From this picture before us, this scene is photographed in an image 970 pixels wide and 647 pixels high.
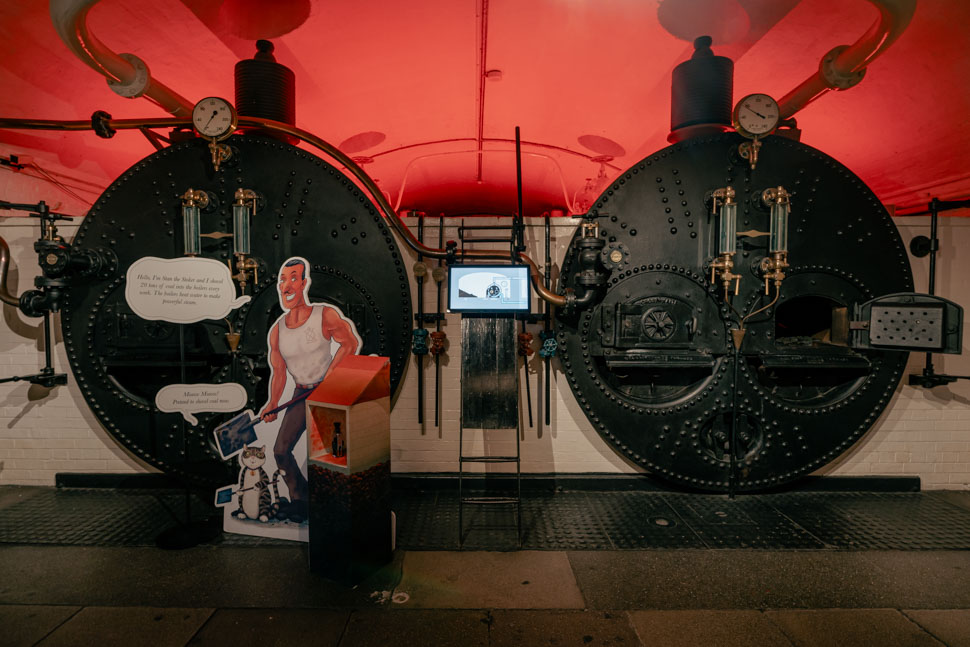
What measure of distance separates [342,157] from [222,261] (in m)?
1.42


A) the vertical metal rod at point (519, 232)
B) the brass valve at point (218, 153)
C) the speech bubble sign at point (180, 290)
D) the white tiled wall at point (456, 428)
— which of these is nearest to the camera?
the speech bubble sign at point (180, 290)

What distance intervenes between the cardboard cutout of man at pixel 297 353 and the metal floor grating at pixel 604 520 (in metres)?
0.59

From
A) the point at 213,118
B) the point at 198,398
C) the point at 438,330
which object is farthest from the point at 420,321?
the point at 213,118

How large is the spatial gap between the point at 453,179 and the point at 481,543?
599 centimetres

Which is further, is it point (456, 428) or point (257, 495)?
point (456, 428)

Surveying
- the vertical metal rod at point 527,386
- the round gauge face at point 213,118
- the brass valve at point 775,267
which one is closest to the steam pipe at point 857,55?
the brass valve at point 775,267

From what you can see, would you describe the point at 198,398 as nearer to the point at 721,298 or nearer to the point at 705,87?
the point at 721,298

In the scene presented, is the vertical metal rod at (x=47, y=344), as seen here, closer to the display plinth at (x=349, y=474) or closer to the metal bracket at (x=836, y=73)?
the display plinth at (x=349, y=474)

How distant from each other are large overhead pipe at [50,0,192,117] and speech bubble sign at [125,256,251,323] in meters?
1.77

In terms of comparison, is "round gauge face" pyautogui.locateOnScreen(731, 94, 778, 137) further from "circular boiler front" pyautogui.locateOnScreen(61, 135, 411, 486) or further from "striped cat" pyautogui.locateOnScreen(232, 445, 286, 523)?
"striped cat" pyautogui.locateOnScreen(232, 445, 286, 523)


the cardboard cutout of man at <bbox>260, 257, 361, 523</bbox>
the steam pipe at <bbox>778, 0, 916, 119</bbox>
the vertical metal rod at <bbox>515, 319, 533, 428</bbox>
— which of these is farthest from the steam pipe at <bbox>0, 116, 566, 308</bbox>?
the steam pipe at <bbox>778, 0, 916, 119</bbox>

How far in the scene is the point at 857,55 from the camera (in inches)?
137

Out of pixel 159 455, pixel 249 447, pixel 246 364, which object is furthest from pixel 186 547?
pixel 246 364

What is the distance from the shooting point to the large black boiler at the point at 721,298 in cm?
395
